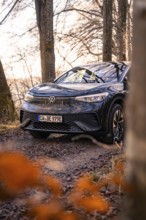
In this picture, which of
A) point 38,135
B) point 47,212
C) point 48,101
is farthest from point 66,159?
point 47,212

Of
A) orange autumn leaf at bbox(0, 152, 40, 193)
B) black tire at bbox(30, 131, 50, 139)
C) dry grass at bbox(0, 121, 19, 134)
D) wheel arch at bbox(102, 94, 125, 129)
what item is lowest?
dry grass at bbox(0, 121, 19, 134)

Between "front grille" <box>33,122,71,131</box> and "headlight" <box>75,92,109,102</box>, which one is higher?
"headlight" <box>75,92,109,102</box>

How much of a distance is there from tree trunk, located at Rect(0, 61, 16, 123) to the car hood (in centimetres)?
368

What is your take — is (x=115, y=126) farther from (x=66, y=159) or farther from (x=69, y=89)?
(x=66, y=159)

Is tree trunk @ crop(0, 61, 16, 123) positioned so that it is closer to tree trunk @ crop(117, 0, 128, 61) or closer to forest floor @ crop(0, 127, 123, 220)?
forest floor @ crop(0, 127, 123, 220)

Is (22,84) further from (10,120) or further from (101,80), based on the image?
(101,80)

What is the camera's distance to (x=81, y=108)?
841cm

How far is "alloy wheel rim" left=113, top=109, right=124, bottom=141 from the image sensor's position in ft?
28.3

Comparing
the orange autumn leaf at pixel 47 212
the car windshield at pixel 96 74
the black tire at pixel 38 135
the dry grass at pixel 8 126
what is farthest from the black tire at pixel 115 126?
the orange autumn leaf at pixel 47 212

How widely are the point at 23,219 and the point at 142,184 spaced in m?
2.98

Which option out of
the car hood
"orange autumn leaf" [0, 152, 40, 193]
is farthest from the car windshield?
"orange autumn leaf" [0, 152, 40, 193]

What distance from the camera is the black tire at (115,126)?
846 centimetres

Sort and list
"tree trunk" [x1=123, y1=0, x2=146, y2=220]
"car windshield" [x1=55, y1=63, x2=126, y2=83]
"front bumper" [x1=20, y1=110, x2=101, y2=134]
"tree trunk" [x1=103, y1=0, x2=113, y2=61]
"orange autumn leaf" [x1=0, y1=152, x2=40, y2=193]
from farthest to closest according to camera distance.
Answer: "tree trunk" [x1=103, y1=0, x2=113, y2=61] → "car windshield" [x1=55, y1=63, x2=126, y2=83] → "front bumper" [x1=20, y1=110, x2=101, y2=134] → "orange autumn leaf" [x1=0, y1=152, x2=40, y2=193] → "tree trunk" [x1=123, y1=0, x2=146, y2=220]

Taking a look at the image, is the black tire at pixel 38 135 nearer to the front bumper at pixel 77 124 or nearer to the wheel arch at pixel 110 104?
the front bumper at pixel 77 124
